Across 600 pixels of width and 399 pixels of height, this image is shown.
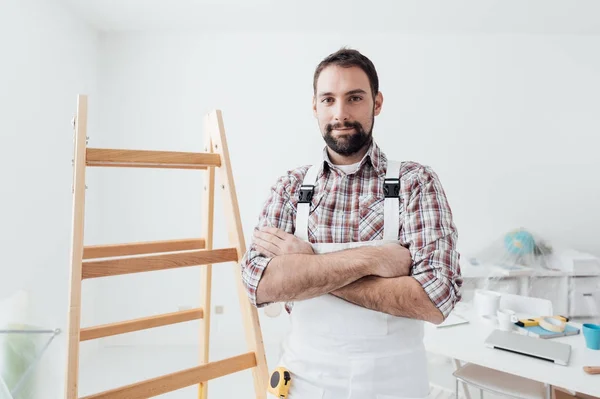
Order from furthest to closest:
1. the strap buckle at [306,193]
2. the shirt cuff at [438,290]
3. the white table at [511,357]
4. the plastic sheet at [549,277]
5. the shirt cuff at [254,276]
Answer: the plastic sheet at [549,277] < the white table at [511,357] < the strap buckle at [306,193] < the shirt cuff at [254,276] < the shirt cuff at [438,290]

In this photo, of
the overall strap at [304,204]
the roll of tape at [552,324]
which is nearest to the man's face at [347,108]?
the overall strap at [304,204]

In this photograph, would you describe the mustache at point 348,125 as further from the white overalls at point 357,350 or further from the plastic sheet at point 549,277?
the plastic sheet at point 549,277

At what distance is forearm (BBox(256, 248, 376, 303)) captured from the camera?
1.04 m

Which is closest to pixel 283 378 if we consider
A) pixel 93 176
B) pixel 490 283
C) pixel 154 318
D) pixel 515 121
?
pixel 154 318

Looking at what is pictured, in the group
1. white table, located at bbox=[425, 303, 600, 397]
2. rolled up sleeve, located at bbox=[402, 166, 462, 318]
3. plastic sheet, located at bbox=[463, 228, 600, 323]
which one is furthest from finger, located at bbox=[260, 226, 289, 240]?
plastic sheet, located at bbox=[463, 228, 600, 323]

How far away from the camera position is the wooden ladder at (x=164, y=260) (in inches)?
41.0

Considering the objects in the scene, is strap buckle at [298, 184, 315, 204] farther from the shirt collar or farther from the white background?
the white background

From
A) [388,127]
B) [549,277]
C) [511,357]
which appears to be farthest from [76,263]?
[549,277]

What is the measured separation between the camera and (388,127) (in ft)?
11.4

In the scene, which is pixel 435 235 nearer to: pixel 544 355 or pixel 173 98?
pixel 544 355

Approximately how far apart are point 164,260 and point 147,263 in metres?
0.05

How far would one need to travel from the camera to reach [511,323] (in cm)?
182

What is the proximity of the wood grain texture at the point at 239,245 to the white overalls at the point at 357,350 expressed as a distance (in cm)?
12

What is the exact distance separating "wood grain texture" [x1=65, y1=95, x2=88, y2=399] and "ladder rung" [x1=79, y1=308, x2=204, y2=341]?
23 cm
